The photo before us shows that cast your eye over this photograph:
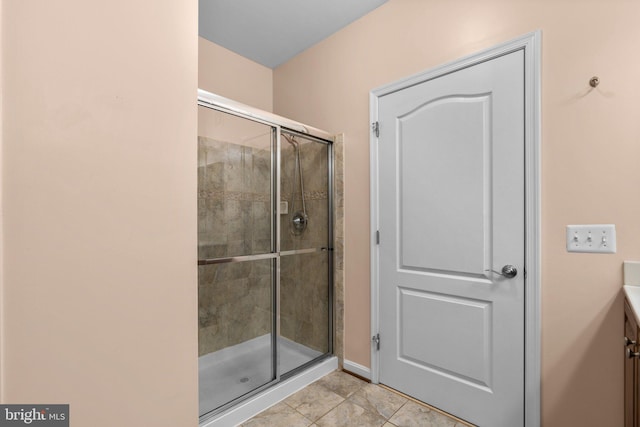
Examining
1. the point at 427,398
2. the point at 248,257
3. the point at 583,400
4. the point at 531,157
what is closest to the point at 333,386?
the point at 427,398

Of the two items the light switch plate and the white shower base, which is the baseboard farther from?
the light switch plate

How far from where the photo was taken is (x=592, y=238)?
4.29 ft

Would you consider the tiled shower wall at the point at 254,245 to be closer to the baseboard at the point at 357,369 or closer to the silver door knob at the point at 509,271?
the baseboard at the point at 357,369

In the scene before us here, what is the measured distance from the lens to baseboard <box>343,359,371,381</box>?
2088 millimetres

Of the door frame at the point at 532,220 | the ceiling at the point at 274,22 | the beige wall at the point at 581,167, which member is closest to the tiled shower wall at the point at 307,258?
the ceiling at the point at 274,22

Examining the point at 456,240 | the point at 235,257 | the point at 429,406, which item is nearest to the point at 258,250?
the point at 235,257

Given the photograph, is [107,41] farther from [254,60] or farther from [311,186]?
[254,60]

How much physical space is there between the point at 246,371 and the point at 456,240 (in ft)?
5.27

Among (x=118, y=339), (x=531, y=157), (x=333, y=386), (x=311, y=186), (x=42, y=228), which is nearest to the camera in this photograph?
(x=42, y=228)

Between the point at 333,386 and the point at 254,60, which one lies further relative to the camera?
the point at 254,60

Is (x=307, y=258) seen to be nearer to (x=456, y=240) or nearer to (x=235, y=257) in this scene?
(x=235, y=257)

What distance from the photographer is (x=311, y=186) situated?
7.38 feet

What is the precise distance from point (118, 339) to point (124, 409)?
24 centimetres

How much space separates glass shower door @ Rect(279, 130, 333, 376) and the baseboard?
0.19m
